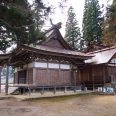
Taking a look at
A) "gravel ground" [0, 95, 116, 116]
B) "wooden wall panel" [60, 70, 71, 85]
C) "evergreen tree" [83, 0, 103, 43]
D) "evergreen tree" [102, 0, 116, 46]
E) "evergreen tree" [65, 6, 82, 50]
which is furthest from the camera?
"evergreen tree" [65, 6, 82, 50]

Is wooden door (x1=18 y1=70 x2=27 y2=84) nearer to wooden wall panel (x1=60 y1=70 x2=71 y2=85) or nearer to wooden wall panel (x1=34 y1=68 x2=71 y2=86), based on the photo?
wooden wall panel (x1=34 y1=68 x2=71 y2=86)

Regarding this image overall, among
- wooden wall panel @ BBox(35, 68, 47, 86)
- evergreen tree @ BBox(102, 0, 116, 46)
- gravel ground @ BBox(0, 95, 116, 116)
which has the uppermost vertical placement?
evergreen tree @ BBox(102, 0, 116, 46)

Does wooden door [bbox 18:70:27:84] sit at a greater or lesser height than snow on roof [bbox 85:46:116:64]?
lesser

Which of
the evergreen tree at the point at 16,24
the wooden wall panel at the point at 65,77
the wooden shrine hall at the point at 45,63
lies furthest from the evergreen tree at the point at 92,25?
the evergreen tree at the point at 16,24

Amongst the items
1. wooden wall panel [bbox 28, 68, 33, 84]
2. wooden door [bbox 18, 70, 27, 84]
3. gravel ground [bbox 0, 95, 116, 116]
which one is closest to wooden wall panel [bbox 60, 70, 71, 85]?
wooden wall panel [bbox 28, 68, 33, 84]

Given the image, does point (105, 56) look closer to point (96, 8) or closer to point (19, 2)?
point (19, 2)

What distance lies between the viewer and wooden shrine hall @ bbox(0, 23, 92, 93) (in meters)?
21.9

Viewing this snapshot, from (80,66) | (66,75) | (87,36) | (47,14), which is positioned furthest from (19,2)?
(87,36)

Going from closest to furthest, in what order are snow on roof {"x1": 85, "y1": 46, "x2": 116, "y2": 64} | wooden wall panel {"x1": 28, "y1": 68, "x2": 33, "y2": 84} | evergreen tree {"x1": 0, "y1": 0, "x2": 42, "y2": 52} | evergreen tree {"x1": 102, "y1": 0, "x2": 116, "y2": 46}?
1. evergreen tree {"x1": 102, "y1": 0, "x2": 116, "y2": 46}
2. evergreen tree {"x1": 0, "y1": 0, "x2": 42, "y2": 52}
3. wooden wall panel {"x1": 28, "y1": 68, "x2": 33, "y2": 84}
4. snow on roof {"x1": 85, "y1": 46, "x2": 116, "y2": 64}

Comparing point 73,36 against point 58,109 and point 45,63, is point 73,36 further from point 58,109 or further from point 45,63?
point 58,109

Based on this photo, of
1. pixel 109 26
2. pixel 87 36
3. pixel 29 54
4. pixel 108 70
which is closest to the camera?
pixel 109 26

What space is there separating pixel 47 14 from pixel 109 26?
2.86 meters

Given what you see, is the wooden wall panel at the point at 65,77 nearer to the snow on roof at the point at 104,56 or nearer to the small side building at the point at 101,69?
the small side building at the point at 101,69

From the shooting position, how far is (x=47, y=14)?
10797 mm
